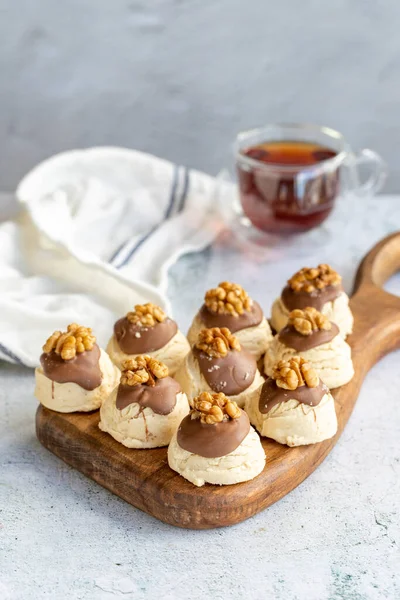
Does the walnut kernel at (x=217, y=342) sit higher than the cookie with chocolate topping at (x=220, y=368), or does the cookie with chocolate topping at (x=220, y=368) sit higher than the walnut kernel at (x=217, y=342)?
the walnut kernel at (x=217, y=342)

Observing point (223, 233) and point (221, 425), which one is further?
point (223, 233)

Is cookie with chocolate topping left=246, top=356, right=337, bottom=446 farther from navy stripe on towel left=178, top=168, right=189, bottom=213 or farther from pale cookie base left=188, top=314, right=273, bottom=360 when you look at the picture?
navy stripe on towel left=178, top=168, right=189, bottom=213

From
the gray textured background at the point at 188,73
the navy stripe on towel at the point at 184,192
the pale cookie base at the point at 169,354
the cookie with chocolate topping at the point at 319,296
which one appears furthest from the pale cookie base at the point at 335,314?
the gray textured background at the point at 188,73

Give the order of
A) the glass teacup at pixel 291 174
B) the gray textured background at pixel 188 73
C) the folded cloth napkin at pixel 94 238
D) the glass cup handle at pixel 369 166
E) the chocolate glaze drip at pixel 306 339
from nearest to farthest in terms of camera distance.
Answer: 1. the chocolate glaze drip at pixel 306 339
2. the folded cloth napkin at pixel 94 238
3. the glass teacup at pixel 291 174
4. the glass cup handle at pixel 369 166
5. the gray textured background at pixel 188 73

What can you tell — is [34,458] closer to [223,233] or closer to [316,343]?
[316,343]

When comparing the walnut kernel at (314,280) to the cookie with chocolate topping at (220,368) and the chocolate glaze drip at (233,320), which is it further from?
the cookie with chocolate topping at (220,368)

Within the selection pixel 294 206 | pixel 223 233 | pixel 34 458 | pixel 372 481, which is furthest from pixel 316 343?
pixel 223 233

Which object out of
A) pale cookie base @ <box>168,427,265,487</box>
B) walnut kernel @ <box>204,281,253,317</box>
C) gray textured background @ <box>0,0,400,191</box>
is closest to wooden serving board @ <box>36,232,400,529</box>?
pale cookie base @ <box>168,427,265,487</box>
